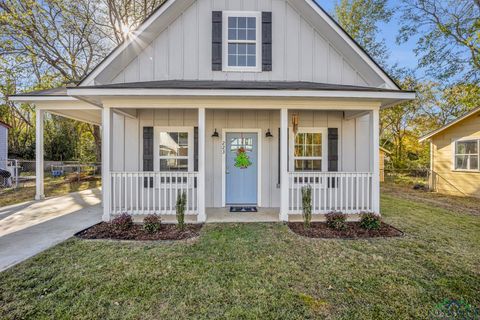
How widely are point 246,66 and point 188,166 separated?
3.36m

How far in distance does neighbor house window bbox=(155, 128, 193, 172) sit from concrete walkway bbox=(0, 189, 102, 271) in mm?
2233

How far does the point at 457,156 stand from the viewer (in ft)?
33.6

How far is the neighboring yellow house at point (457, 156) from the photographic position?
948 centimetres

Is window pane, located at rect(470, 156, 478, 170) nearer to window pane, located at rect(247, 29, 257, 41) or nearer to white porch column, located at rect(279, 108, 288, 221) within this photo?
white porch column, located at rect(279, 108, 288, 221)

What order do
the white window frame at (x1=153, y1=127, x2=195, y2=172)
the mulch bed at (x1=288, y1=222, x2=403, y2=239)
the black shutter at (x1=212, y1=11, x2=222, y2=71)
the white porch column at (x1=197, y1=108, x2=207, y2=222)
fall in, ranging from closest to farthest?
the mulch bed at (x1=288, y1=222, x2=403, y2=239), the white porch column at (x1=197, y1=108, x2=207, y2=222), the black shutter at (x1=212, y1=11, x2=222, y2=71), the white window frame at (x1=153, y1=127, x2=195, y2=172)

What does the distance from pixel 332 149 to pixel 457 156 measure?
7787 millimetres

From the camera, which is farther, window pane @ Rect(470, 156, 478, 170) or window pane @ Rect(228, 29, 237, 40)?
window pane @ Rect(470, 156, 478, 170)

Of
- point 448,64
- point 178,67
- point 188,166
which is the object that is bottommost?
point 188,166

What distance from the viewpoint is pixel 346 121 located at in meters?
6.89

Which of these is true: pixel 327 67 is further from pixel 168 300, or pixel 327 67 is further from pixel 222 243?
pixel 168 300

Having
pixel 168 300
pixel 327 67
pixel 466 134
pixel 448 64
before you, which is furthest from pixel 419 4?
pixel 168 300

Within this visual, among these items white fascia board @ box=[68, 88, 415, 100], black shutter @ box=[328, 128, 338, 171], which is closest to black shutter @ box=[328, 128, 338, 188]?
black shutter @ box=[328, 128, 338, 171]

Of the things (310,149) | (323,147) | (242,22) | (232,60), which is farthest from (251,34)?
(323,147)

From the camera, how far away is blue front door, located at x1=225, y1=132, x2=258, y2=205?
6.91m
